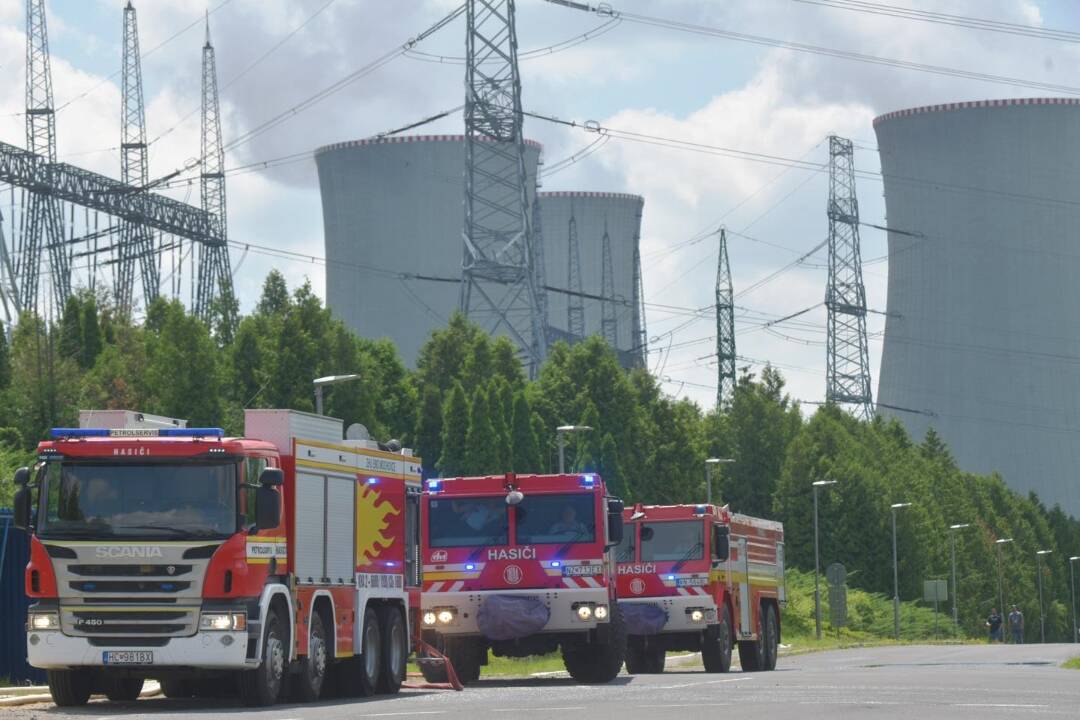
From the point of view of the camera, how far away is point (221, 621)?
64.3ft

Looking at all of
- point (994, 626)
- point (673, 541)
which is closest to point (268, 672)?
point (673, 541)

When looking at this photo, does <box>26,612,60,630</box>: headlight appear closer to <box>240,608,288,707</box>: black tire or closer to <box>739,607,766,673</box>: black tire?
<box>240,608,288,707</box>: black tire

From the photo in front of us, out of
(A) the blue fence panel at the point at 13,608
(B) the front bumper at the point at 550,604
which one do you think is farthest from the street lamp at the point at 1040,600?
(A) the blue fence panel at the point at 13,608

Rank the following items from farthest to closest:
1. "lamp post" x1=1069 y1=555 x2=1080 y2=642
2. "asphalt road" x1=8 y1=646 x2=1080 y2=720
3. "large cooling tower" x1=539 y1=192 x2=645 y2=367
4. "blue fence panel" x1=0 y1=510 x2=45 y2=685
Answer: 1. "lamp post" x1=1069 y1=555 x2=1080 y2=642
2. "large cooling tower" x1=539 y1=192 x2=645 y2=367
3. "blue fence panel" x1=0 y1=510 x2=45 y2=685
4. "asphalt road" x1=8 y1=646 x2=1080 y2=720

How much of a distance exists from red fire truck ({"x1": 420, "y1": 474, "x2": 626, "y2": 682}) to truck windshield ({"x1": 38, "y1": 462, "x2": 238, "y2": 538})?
7393 mm

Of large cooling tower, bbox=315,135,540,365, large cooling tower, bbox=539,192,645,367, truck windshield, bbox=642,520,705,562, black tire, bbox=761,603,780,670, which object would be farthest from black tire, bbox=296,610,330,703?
large cooling tower, bbox=539,192,645,367

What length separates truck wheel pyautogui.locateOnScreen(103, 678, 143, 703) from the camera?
71.3ft

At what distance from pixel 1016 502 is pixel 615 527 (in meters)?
117

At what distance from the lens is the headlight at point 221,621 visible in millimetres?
19594

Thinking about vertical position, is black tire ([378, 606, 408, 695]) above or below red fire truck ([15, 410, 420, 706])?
below

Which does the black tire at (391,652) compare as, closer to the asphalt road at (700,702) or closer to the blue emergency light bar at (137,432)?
the asphalt road at (700,702)

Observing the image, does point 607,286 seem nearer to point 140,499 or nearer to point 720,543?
point 720,543

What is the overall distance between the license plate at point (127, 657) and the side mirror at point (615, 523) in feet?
29.3

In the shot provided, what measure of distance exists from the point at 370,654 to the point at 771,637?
48.3 ft
